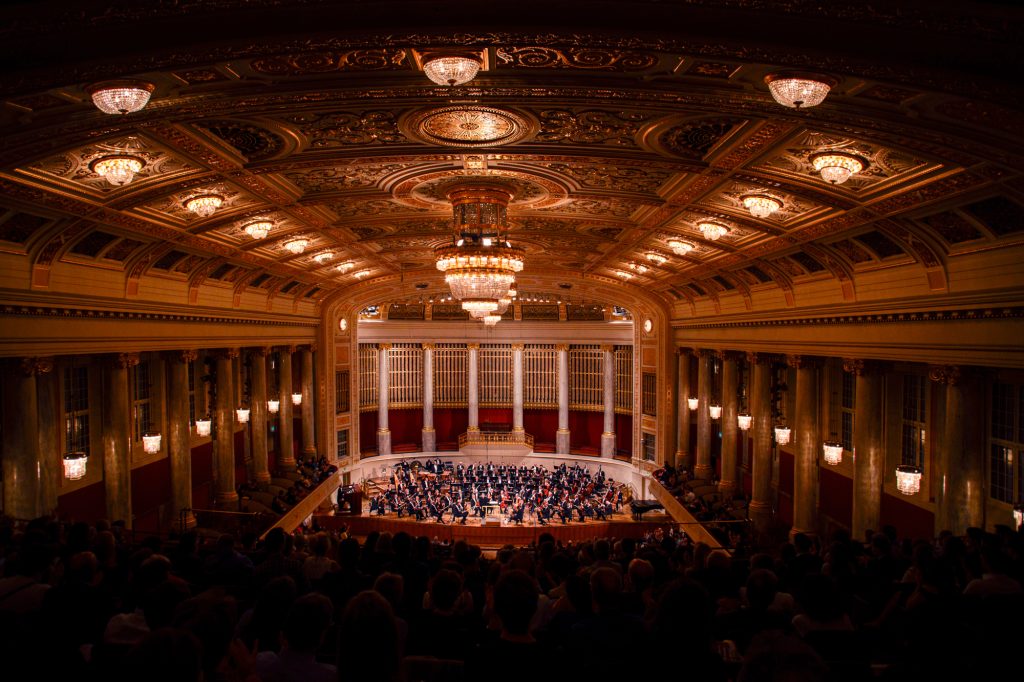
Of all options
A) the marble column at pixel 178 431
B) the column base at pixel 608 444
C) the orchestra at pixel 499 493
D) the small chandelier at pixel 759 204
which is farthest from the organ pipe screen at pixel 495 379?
A: the small chandelier at pixel 759 204

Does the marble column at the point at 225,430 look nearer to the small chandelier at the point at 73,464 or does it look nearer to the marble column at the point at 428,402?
the small chandelier at the point at 73,464

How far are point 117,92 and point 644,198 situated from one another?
775 cm

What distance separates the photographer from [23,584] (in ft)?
15.4

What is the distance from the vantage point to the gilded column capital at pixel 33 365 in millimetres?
9750

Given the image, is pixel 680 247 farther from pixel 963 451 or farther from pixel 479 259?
pixel 963 451

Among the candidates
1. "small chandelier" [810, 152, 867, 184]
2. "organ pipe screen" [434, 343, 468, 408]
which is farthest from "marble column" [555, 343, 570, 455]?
"small chandelier" [810, 152, 867, 184]

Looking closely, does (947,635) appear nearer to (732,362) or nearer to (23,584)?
(23,584)

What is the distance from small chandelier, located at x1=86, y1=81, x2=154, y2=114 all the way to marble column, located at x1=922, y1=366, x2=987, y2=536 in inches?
430

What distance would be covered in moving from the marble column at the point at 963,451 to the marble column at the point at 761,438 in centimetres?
755

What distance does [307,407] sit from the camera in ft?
80.6

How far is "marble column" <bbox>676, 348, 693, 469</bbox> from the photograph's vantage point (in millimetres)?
24078

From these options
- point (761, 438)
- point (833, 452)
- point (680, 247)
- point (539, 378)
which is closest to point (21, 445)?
point (680, 247)

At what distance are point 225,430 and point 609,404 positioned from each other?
1822 cm

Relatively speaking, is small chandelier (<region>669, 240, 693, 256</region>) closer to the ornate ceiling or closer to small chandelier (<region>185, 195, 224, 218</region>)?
the ornate ceiling
